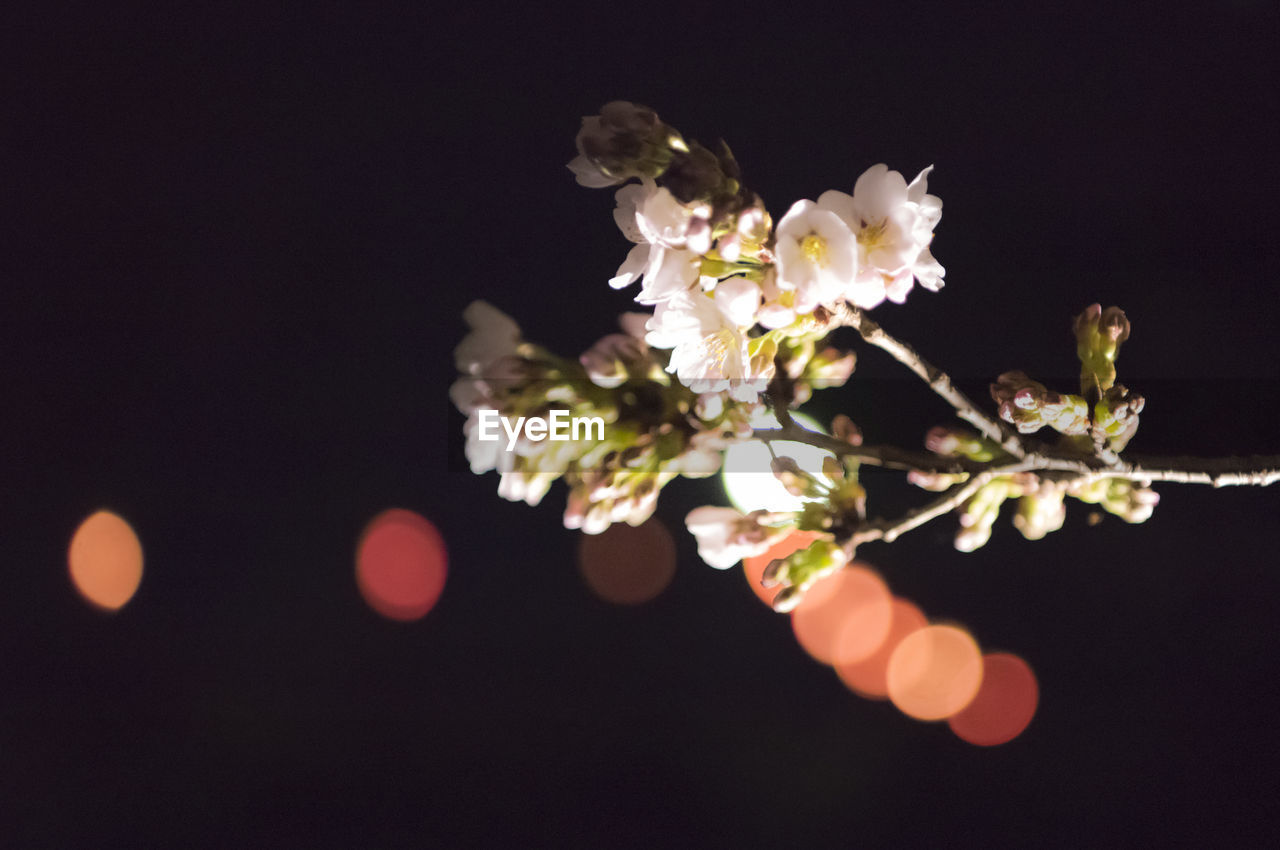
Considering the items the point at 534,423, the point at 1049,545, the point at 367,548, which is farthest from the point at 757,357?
the point at 367,548

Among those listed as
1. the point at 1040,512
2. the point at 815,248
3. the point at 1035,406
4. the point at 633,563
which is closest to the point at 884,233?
the point at 815,248

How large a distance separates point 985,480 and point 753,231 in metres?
0.26

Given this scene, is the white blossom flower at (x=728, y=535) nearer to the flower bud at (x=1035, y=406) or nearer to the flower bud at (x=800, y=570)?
the flower bud at (x=800, y=570)

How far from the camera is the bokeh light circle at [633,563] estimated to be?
1424mm

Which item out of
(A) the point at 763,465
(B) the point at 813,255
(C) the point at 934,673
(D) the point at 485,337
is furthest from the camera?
(C) the point at 934,673

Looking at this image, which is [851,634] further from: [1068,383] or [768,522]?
[768,522]

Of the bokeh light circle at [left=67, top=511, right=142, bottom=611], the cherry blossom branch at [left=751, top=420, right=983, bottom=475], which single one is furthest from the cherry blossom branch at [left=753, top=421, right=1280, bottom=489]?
the bokeh light circle at [left=67, top=511, right=142, bottom=611]

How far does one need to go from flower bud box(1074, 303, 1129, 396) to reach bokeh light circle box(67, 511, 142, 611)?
168 cm

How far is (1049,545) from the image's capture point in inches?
51.7

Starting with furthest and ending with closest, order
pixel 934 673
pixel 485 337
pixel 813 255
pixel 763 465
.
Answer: pixel 934 673
pixel 763 465
pixel 485 337
pixel 813 255

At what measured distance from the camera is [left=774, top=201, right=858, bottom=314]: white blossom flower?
0.49 meters

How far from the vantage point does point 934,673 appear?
1.39 m

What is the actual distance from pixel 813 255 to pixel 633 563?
1.03 m

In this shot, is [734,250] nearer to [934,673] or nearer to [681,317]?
[681,317]
